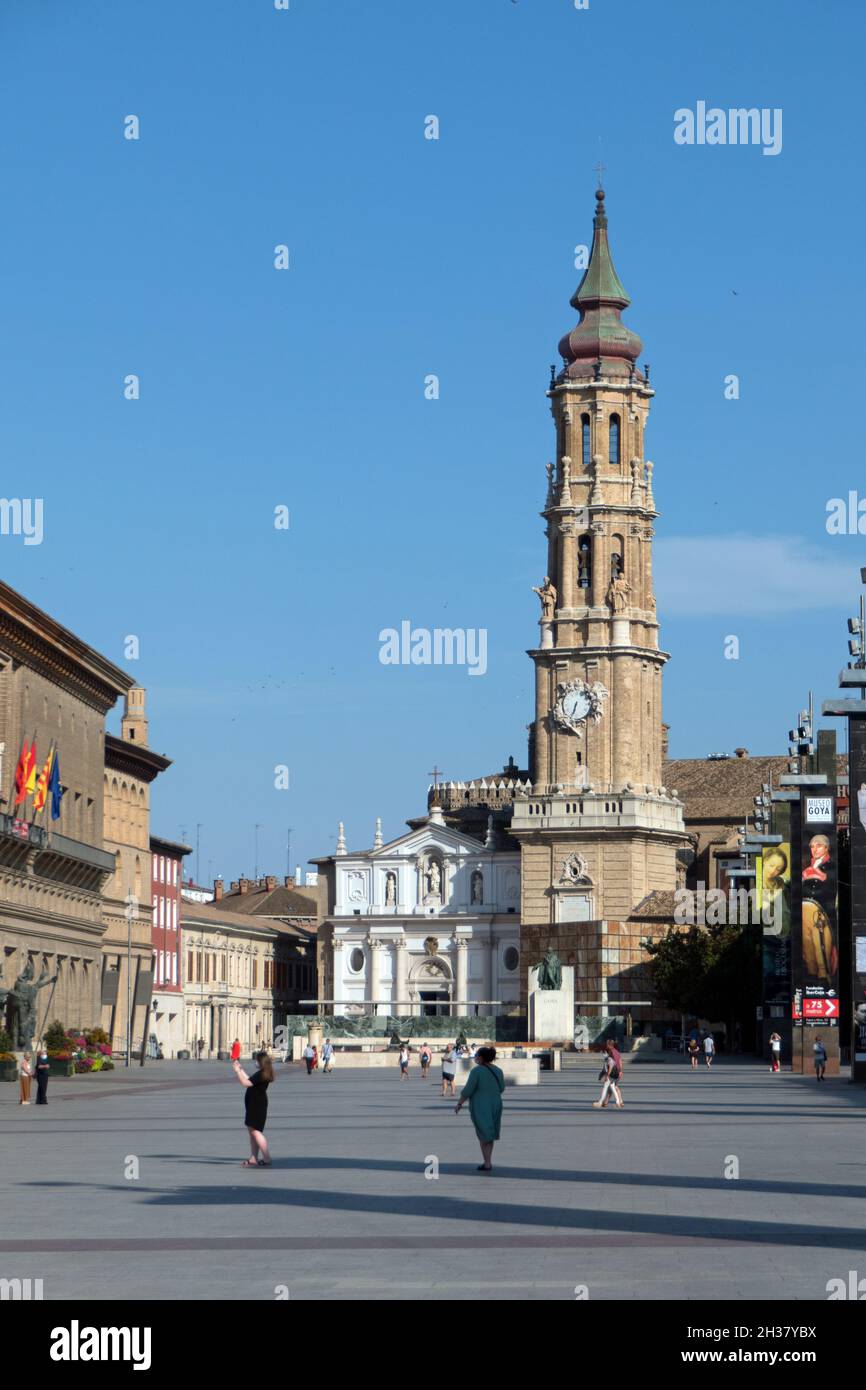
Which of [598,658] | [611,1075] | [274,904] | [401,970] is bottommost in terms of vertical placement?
[611,1075]

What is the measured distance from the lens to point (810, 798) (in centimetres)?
7156

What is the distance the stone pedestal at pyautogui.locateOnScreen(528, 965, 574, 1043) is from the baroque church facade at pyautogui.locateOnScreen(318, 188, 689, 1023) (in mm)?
25468

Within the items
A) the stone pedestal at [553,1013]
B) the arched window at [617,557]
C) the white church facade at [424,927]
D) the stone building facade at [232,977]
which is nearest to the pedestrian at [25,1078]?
the stone pedestal at [553,1013]

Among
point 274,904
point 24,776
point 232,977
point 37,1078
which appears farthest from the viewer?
point 274,904

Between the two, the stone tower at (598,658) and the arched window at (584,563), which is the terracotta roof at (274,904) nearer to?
the stone tower at (598,658)

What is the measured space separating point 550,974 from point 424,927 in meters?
50.2

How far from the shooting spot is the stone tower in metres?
141

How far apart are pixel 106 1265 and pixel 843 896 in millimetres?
73568

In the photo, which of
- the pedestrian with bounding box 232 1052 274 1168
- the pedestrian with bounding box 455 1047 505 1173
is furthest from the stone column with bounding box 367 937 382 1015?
the pedestrian with bounding box 455 1047 505 1173

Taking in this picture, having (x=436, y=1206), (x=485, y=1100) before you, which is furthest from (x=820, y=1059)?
(x=436, y=1206)

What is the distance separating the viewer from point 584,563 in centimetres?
14588

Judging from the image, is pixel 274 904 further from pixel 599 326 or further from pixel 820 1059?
pixel 820 1059

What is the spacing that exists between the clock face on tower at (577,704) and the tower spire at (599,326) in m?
19.0

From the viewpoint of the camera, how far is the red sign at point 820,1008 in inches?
2832
